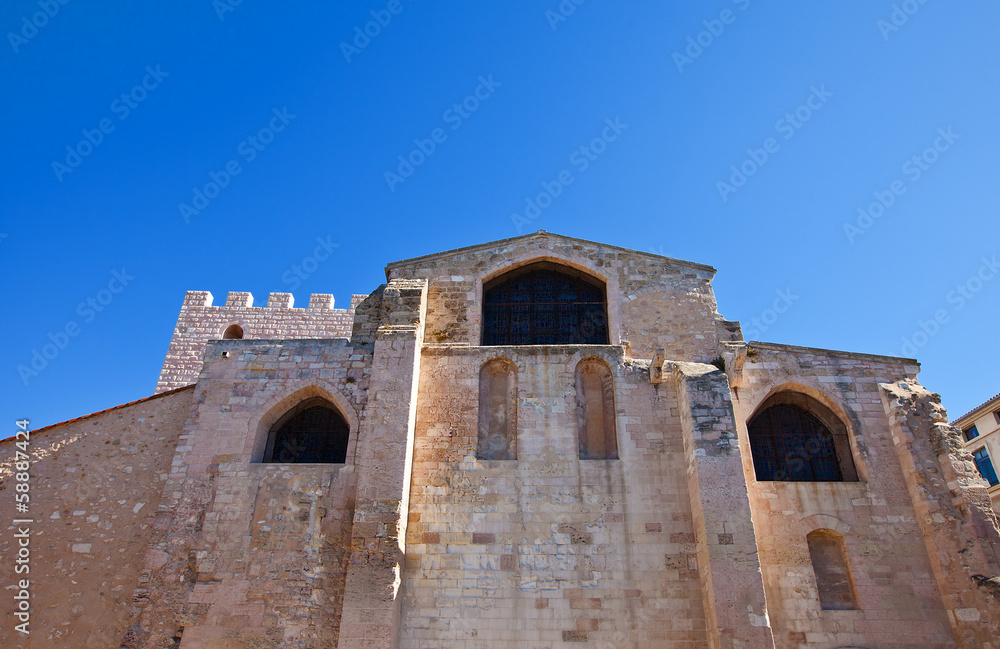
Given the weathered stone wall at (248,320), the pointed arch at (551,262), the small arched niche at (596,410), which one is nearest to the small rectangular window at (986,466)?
the pointed arch at (551,262)

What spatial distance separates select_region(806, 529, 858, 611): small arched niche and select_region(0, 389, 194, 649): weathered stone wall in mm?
9732

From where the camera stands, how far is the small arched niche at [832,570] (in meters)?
9.12

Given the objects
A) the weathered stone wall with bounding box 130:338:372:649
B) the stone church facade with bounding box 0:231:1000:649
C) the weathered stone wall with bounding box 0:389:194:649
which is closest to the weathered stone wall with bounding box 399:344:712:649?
the stone church facade with bounding box 0:231:1000:649

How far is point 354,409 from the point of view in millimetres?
10289

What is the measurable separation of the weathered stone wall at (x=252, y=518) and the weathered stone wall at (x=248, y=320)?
8.68 meters

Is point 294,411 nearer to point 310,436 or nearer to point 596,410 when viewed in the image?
point 310,436

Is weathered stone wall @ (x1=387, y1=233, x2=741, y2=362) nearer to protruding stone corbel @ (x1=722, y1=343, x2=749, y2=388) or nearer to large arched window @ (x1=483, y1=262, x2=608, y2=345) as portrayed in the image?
large arched window @ (x1=483, y1=262, x2=608, y2=345)

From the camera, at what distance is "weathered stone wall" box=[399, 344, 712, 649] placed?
8.76 m

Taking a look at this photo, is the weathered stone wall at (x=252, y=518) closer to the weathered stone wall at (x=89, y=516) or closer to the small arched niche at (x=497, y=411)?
the weathered stone wall at (x=89, y=516)

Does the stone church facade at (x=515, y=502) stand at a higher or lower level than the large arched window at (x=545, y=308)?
lower

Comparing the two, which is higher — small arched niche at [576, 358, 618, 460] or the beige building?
the beige building

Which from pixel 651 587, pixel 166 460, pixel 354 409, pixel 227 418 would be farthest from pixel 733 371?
pixel 166 460

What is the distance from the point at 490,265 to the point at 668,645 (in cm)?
702

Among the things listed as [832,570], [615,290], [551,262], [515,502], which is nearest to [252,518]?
[515,502]
